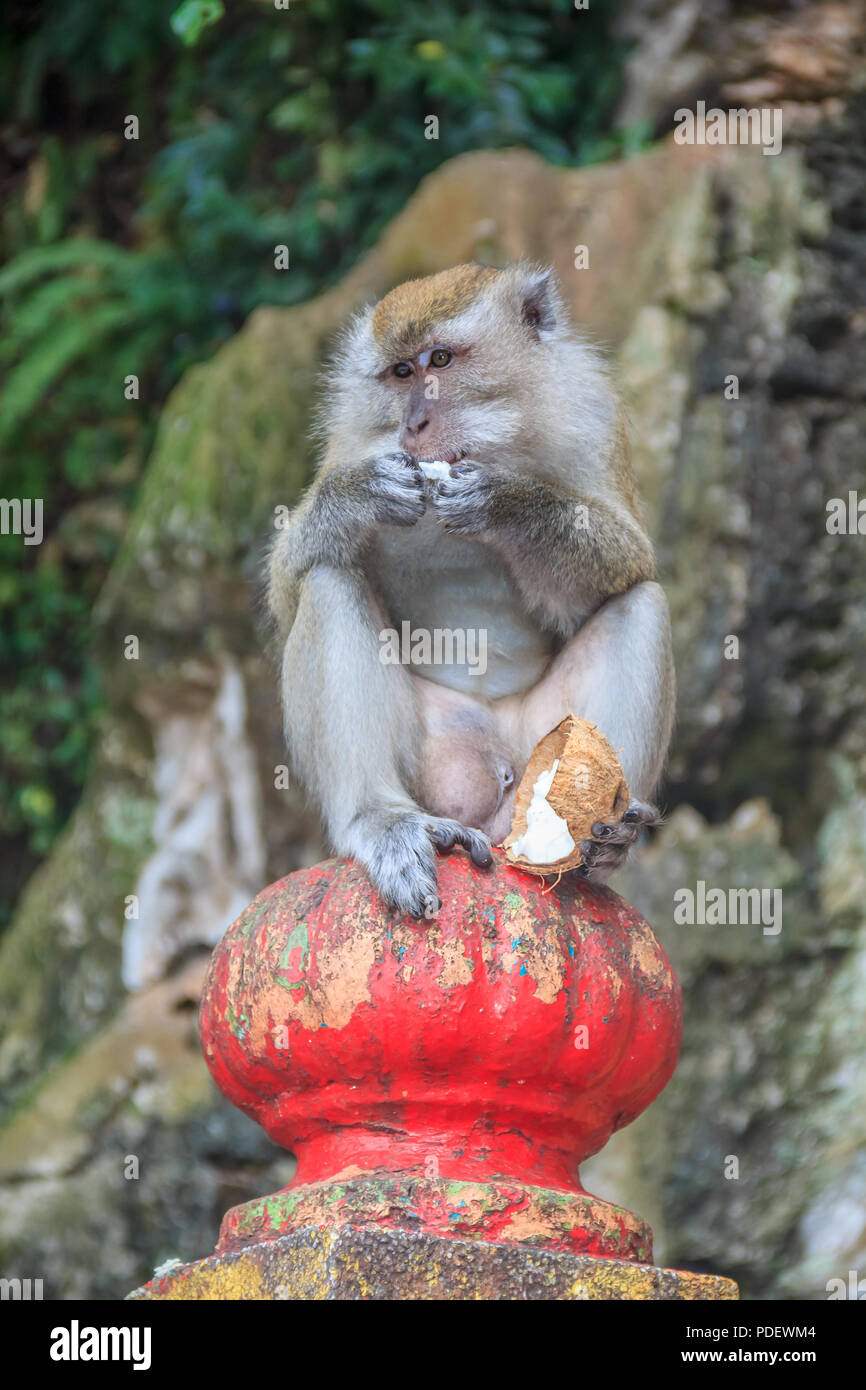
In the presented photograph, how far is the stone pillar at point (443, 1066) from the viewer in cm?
278

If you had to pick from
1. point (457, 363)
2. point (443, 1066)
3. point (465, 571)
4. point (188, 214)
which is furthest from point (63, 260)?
point (443, 1066)

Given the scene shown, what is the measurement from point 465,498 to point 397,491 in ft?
0.50

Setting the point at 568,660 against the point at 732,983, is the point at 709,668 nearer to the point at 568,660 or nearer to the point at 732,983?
the point at 732,983

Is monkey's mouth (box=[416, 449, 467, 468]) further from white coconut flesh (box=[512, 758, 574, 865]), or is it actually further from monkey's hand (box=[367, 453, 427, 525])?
white coconut flesh (box=[512, 758, 574, 865])

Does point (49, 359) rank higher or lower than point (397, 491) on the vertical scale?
higher

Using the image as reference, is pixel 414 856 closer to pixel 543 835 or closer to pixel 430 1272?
pixel 543 835

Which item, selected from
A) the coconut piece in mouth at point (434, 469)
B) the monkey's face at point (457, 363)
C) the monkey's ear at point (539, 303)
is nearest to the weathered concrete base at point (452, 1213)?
the coconut piece in mouth at point (434, 469)

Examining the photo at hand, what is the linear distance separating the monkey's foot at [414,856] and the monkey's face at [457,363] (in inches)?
35.8

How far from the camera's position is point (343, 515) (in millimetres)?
3713

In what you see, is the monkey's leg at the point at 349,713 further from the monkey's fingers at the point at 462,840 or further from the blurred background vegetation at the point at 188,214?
the blurred background vegetation at the point at 188,214

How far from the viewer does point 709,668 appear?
612 centimetres

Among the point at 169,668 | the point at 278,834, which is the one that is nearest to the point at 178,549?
the point at 169,668

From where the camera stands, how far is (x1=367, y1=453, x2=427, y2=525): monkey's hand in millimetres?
3588
